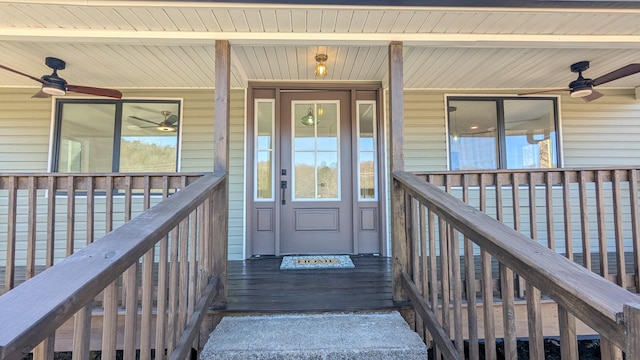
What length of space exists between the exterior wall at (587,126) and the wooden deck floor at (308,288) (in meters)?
1.84

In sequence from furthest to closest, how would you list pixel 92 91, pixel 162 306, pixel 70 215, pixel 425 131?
pixel 425 131, pixel 92 91, pixel 70 215, pixel 162 306


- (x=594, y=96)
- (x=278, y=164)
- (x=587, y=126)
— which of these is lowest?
(x=278, y=164)

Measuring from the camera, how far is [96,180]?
6.84ft

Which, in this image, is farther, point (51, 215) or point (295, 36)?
point (295, 36)

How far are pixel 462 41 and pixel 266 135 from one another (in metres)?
2.38

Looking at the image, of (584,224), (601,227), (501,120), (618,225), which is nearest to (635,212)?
(618,225)

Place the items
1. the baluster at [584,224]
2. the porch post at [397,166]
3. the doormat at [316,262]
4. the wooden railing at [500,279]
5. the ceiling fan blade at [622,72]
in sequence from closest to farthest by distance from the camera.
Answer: the wooden railing at [500,279], the baluster at [584,224], the porch post at [397,166], the ceiling fan blade at [622,72], the doormat at [316,262]

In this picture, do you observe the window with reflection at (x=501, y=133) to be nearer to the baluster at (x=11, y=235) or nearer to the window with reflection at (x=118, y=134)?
the window with reflection at (x=118, y=134)

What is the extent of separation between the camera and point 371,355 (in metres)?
1.71

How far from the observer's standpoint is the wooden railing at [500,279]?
866 mm

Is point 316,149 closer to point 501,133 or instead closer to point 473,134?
point 473,134

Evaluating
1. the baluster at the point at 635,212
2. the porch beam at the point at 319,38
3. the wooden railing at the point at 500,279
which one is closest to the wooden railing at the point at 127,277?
the porch beam at the point at 319,38

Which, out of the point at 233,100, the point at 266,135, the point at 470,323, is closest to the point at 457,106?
the point at 266,135

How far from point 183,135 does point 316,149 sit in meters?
1.67
